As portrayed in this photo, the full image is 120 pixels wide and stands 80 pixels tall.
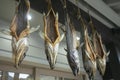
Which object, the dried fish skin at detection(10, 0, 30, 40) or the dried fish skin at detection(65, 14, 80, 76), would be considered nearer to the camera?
the dried fish skin at detection(10, 0, 30, 40)

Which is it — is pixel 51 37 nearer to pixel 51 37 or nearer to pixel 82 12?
pixel 51 37

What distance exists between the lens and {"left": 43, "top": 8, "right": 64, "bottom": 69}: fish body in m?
1.21

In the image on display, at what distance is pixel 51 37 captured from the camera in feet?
4.23

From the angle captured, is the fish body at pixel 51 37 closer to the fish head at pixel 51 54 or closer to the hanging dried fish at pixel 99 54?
the fish head at pixel 51 54

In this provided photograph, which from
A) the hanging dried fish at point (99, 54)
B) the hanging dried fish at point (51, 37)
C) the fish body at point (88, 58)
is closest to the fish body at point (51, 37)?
the hanging dried fish at point (51, 37)

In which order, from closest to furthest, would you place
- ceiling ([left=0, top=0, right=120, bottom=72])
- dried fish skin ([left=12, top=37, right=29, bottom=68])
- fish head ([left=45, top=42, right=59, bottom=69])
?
dried fish skin ([left=12, top=37, right=29, bottom=68]) < fish head ([left=45, top=42, right=59, bottom=69]) < ceiling ([left=0, top=0, right=120, bottom=72])

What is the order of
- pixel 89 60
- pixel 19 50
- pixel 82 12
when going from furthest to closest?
1. pixel 82 12
2. pixel 89 60
3. pixel 19 50

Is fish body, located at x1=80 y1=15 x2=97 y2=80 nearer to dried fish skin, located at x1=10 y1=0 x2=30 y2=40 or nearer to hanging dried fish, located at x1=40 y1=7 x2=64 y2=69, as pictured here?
hanging dried fish, located at x1=40 y1=7 x2=64 y2=69

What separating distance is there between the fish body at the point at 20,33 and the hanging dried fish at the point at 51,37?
0.15 meters

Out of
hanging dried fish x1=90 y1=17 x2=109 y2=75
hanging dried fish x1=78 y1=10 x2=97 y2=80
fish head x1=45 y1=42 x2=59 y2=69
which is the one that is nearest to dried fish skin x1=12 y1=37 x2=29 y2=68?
fish head x1=45 y1=42 x2=59 y2=69

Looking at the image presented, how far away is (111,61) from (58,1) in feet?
7.28

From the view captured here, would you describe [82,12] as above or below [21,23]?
above

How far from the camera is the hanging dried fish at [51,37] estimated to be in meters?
1.21

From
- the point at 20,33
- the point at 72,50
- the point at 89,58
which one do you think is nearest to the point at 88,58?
the point at 89,58
